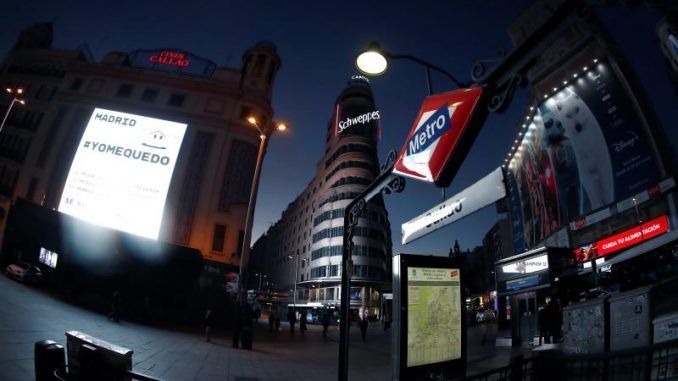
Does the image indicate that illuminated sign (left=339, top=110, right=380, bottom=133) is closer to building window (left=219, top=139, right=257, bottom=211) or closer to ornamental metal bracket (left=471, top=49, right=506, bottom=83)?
building window (left=219, top=139, right=257, bottom=211)

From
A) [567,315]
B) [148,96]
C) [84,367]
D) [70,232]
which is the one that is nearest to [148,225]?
[70,232]

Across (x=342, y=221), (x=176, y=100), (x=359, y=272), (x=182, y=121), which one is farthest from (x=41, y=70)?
(x=359, y=272)

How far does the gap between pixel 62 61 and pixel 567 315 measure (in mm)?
45731

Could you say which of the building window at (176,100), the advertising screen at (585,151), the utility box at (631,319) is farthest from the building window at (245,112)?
the utility box at (631,319)

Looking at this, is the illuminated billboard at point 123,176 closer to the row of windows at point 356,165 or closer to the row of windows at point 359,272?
the row of windows at point 359,272

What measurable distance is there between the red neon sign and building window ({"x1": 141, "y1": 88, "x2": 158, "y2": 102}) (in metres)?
3.48

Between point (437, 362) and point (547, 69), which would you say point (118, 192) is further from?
point (547, 69)

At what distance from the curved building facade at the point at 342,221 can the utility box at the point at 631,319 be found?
53.6 m

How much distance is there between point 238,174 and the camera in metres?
26.8

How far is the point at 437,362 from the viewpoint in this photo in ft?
21.8

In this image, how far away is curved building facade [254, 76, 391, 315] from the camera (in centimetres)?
6481

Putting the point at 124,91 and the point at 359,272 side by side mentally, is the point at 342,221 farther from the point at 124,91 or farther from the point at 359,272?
the point at 124,91

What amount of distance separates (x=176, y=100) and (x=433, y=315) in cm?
2895

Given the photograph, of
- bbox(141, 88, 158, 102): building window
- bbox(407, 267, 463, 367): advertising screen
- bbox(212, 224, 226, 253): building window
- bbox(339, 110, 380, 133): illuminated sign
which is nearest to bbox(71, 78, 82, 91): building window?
bbox(141, 88, 158, 102): building window
